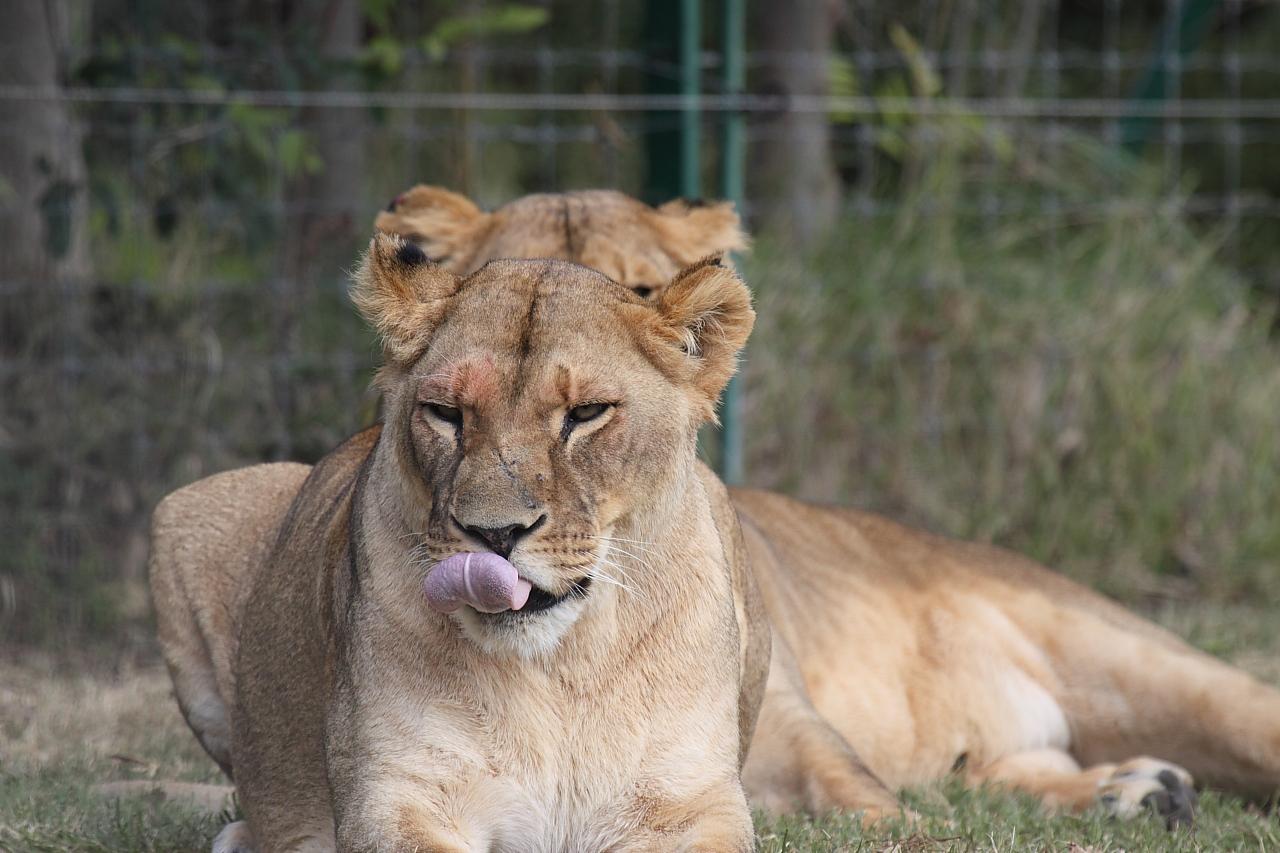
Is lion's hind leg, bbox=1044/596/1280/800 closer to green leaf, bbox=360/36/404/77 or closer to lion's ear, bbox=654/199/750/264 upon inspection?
lion's ear, bbox=654/199/750/264

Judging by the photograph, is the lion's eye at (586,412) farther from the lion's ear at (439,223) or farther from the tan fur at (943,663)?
the lion's ear at (439,223)

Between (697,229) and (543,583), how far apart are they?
197 cm

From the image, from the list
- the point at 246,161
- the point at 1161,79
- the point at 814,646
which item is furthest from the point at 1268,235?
the point at 814,646

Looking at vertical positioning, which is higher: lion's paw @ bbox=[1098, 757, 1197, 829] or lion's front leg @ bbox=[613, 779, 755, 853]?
lion's front leg @ bbox=[613, 779, 755, 853]

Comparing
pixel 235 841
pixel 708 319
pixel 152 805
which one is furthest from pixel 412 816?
pixel 152 805

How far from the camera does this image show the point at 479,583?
2553mm

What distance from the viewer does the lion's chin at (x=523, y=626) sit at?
8.82 ft

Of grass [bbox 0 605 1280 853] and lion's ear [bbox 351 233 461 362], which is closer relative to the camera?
lion's ear [bbox 351 233 461 362]

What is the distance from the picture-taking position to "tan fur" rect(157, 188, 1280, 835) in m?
4.22

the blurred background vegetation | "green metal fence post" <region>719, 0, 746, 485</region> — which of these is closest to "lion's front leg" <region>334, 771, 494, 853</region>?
the blurred background vegetation

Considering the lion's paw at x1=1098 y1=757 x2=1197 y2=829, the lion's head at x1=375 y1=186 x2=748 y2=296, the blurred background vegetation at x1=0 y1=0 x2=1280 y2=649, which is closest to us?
the lion's paw at x1=1098 y1=757 x2=1197 y2=829

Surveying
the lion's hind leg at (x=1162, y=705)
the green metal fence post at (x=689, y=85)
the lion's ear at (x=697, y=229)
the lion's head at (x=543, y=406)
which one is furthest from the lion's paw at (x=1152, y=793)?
the green metal fence post at (x=689, y=85)

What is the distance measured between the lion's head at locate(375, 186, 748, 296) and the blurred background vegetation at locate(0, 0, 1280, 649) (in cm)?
151

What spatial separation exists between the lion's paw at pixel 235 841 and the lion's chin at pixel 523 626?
34.3 inches
